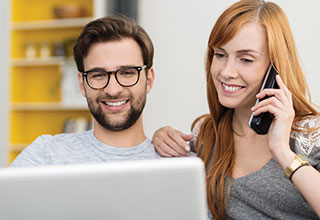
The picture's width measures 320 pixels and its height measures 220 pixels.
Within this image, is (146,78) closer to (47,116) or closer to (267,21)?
(267,21)

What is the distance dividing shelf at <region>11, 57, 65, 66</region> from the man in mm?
2082

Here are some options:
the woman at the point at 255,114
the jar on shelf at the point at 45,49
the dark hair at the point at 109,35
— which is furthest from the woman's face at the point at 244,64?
the jar on shelf at the point at 45,49

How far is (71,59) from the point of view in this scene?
363 cm

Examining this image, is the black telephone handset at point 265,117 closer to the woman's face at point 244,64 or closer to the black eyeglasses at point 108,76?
the woman's face at point 244,64

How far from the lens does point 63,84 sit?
3682 mm

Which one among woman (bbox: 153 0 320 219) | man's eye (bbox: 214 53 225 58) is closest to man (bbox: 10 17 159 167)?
woman (bbox: 153 0 320 219)

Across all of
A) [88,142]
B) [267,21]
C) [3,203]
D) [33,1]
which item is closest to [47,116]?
[33,1]

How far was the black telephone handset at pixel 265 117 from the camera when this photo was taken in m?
1.44

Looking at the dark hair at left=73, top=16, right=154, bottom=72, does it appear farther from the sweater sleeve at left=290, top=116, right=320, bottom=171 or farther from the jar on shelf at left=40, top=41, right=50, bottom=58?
the jar on shelf at left=40, top=41, right=50, bottom=58

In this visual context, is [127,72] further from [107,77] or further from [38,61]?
[38,61]

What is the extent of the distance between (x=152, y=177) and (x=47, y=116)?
3.46 metres

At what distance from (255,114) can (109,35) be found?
652 millimetres

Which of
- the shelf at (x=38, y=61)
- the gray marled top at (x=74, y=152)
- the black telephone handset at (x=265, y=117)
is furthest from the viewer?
the shelf at (x=38, y=61)

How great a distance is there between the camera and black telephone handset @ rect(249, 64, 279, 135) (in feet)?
4.71
